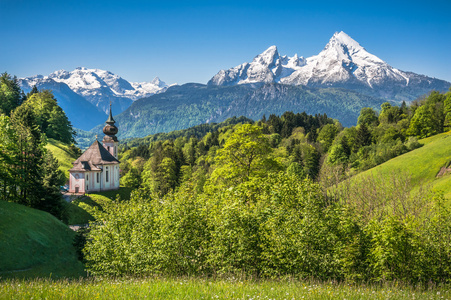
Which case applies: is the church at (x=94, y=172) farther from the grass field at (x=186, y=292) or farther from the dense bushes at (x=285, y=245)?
the grass field at (x=186, y=292)

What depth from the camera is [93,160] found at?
80688mm

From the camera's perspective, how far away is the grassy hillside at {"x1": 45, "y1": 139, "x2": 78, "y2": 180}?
8262 centimetres

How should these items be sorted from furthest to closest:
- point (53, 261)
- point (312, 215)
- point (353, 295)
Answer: point (53, 261)
point (312, 215)
point (353, 295)

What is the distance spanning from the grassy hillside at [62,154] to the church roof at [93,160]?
486 cm

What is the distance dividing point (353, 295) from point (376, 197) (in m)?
27.1

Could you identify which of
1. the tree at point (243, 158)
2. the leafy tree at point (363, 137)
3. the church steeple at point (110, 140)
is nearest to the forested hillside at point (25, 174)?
the tree at point (243, 158)

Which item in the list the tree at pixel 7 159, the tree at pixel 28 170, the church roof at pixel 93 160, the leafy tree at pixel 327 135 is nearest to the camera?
the tree at pixel 7 159

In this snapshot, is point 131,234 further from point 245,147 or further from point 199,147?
point 199,147

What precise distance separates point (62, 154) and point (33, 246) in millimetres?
57621

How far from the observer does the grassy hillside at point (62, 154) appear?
82.6 metres

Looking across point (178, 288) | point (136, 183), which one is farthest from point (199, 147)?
point (178, 288)

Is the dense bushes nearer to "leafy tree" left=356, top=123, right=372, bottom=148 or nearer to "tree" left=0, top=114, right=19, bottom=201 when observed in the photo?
"tree" left=0, top=114, right=19, bottom=201

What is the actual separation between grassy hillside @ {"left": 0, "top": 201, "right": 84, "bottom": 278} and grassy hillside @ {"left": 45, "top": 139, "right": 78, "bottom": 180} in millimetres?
40613

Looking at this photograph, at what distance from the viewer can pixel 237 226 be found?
19.8 metres
